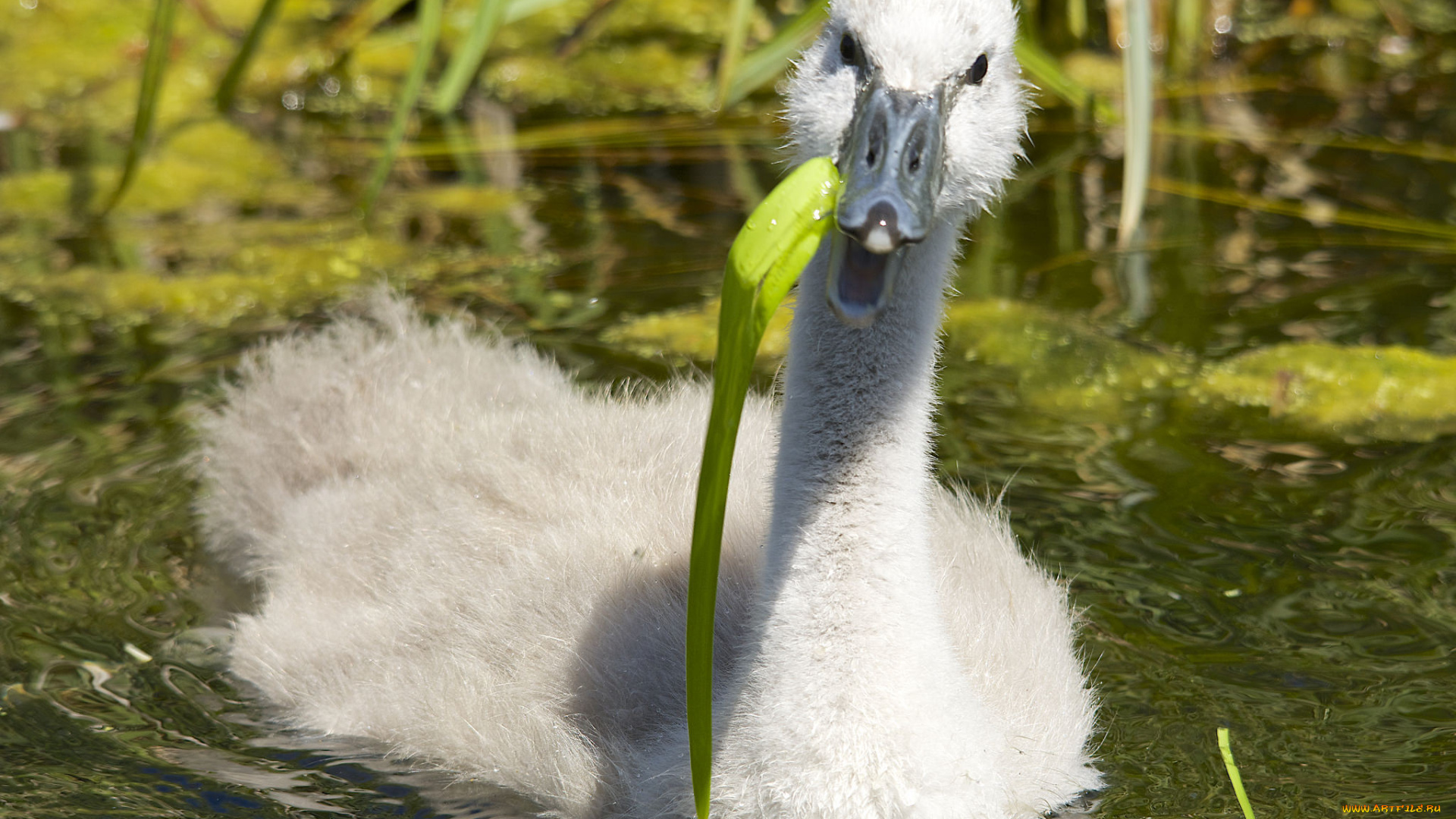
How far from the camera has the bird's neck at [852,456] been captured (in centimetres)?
243

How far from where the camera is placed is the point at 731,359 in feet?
5.92

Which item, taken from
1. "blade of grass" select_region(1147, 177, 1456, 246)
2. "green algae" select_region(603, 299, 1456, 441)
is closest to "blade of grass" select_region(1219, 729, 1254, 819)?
"green algae" select_region(603, 299, 1456, 441)

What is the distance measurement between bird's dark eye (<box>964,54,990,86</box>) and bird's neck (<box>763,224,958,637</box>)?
230mm

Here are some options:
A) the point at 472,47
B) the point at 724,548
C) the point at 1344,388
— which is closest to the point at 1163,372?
the point at 1344,388

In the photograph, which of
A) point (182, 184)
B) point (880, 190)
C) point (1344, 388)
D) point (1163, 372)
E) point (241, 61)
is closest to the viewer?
point (880, 190)

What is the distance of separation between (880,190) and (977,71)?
435 mm

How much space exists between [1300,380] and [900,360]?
221 cm

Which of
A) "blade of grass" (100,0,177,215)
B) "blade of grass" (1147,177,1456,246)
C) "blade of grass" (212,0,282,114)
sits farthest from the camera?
"blade of grass" (1147,177,1456,246)

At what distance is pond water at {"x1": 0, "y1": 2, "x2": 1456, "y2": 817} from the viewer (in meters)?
3.01

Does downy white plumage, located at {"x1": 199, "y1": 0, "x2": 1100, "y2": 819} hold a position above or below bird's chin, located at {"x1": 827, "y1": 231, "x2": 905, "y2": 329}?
below

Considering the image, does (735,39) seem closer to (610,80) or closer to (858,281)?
Answer: (610,80)

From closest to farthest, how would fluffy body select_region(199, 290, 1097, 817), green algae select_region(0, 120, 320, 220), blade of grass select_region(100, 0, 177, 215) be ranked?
fluffy body select_region(199, 290, 1097, 817) → blade of grass select_region(100, 0, 177, 215) → green algae select_region(0, 120, 320, 220)

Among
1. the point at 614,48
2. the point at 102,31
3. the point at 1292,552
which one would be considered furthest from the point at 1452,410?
the point at 102,31

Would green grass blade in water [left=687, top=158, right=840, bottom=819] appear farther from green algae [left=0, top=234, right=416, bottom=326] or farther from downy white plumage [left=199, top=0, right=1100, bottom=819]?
green algae [left=0, top=234, right=416, bottom=326]
